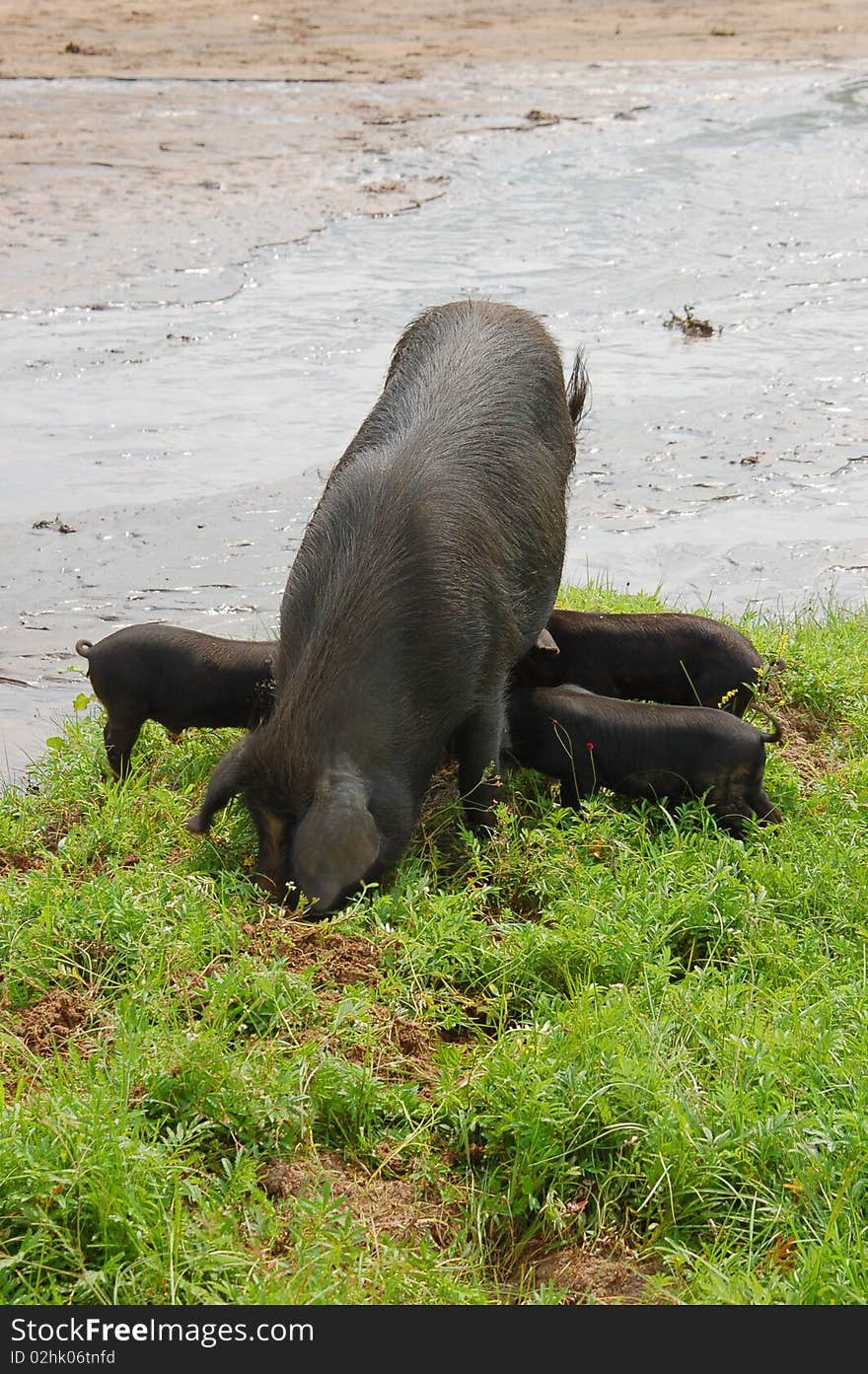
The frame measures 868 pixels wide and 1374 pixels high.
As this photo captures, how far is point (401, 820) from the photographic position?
4398mm

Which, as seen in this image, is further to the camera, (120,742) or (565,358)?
(565,358)

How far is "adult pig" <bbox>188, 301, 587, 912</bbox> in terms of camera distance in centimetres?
417

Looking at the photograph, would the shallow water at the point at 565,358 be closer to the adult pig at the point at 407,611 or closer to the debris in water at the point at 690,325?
the debris in water at the point at 690,325

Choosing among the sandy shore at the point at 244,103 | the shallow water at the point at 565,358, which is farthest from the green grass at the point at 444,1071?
the sandy shore at the point at 244,103

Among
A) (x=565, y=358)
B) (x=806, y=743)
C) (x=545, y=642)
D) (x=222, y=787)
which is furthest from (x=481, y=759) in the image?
(x=565, y=358)

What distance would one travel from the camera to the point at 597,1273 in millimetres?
3141

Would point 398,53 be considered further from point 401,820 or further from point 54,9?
point 401,820

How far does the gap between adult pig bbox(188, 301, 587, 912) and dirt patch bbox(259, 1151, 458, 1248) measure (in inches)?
36.6

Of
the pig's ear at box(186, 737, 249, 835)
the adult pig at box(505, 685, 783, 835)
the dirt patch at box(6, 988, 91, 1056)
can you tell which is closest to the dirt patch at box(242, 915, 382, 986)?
the pig's ear at box(186, 737, 249, 835)

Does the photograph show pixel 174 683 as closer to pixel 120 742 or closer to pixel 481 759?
pixel 120 742

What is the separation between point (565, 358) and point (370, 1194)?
727 cm

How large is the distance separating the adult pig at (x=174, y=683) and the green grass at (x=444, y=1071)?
496 millimetres

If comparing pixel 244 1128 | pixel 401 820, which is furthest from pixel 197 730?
pixel 244 1128

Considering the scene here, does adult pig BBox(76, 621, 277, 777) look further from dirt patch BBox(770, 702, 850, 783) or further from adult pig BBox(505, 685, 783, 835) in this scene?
dirt patch BBox(770, 702, 850, 783)
